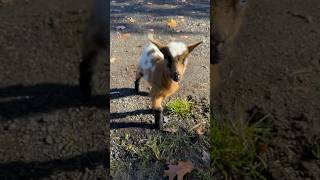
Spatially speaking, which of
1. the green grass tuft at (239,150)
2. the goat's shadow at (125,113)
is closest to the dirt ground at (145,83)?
the goat's shadow at (125,113)

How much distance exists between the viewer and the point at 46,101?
3.19 m

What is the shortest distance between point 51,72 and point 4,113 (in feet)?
1.31

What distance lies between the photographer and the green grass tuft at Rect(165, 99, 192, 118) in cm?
261

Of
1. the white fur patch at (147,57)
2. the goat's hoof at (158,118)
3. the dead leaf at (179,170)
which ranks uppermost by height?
the white fur patch at (147,57)

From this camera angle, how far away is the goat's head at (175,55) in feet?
8.34

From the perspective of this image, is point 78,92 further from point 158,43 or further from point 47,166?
point 158,43

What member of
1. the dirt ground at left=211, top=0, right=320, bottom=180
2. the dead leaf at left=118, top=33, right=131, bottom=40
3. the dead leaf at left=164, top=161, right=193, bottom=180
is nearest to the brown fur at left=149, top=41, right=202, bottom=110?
the dead leaf at left=118, top=33, right=131, bottom=40

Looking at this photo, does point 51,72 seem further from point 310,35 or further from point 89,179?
point 310,35

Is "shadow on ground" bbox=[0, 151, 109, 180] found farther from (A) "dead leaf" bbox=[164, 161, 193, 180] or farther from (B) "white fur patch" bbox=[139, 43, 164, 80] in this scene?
(B) "white fur patch" bbox=[139, 43, 164, 80]

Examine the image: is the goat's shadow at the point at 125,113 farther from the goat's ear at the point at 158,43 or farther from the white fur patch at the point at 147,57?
the goat's ear at the point at 158,43

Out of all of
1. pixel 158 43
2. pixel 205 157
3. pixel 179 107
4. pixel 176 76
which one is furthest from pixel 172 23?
pixel 205 157

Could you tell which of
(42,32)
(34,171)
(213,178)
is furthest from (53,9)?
(213,178)

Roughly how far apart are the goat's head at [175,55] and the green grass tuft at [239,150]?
52 centimetres

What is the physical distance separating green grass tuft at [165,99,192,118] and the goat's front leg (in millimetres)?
35
